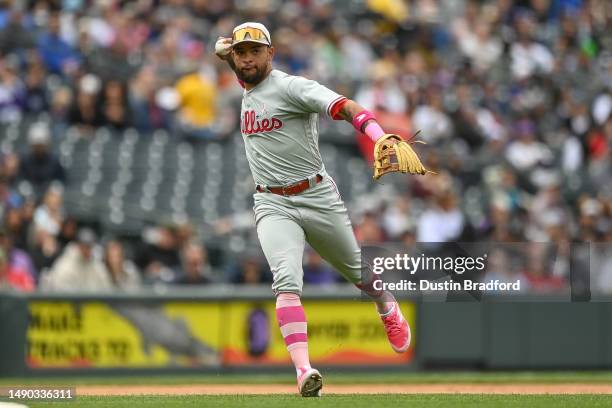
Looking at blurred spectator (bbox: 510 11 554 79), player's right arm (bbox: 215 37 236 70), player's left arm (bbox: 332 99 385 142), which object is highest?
blurred spectator (bbox: 510 11 554 79)

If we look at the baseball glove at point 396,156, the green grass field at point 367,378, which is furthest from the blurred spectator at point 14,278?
the baseball glove at point 396,156

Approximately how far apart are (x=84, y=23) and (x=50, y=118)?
1.97m

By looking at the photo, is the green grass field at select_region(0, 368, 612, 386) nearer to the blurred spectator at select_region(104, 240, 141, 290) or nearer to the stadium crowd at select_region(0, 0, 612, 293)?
the stadium crowd at select_region(0, 0, 612, 293)

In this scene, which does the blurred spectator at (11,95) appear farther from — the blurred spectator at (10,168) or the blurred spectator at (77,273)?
the blurred spectator at (77,273)

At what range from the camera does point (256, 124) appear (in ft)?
25.1

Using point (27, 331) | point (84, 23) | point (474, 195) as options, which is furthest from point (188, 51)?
point (27, 331)

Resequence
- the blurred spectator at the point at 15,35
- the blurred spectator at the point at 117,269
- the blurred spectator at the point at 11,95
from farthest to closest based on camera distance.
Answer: the blurred spectator at the point at 15,35
the blurred spectator at the point at 11,95
the blurred spectator at the point at 117,269

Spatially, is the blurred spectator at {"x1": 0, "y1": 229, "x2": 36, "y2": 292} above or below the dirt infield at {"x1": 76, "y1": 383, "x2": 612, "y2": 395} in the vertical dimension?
above

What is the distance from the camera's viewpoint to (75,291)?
1232 cm

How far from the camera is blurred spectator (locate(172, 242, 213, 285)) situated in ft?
41.8

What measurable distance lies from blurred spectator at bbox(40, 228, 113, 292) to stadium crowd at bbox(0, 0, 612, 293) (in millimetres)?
18

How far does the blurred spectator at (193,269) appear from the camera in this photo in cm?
1274

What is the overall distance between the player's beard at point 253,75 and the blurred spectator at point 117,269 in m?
5.06

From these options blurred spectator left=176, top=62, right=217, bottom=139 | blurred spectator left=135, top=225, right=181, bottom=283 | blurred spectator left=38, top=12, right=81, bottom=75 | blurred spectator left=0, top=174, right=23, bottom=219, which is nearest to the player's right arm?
blurred spectator left=135, top=225, right=181, bottom=283
